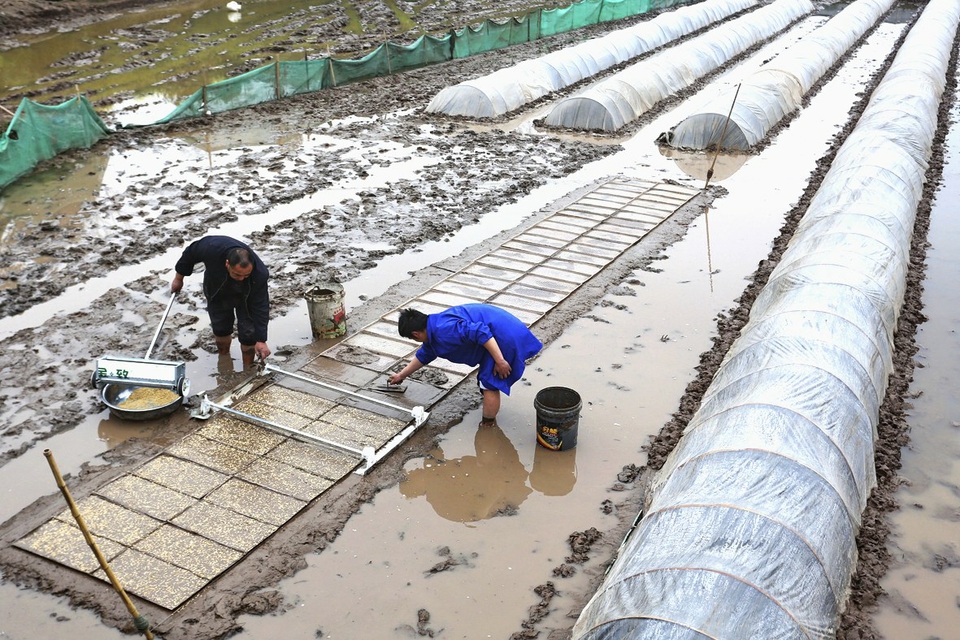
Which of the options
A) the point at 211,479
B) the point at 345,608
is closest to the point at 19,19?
the point at 211,479

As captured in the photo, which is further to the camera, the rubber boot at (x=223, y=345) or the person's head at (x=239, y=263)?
the rubber boot at (x=223, y=345)

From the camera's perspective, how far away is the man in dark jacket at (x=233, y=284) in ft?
23.4

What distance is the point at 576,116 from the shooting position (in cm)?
1716

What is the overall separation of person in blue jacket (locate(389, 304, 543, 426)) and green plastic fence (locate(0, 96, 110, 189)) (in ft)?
33.1

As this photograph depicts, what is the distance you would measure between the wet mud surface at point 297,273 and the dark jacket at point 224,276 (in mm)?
1042

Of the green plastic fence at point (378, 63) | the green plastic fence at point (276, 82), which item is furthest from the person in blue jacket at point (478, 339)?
the green plastic fence at point (378, 63)

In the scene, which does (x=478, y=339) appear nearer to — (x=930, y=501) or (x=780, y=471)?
(x=780, y=471)

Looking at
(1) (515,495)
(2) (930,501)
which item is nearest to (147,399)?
(1) (515,495)

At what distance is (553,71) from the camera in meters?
20.4

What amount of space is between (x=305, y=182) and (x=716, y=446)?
985cm

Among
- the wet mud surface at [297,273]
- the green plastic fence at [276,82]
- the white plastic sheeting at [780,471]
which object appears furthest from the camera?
the green plastic fence at [276,82]

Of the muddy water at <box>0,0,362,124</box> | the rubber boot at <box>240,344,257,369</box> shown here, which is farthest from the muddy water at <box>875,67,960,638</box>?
the muddy water at <box>0,0,362,124</box>

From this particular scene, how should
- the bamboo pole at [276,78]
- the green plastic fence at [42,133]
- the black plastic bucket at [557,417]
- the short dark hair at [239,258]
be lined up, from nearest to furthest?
1. the black plastic bucket at [557,417]
2. the short dark hair at [239,258]
3. the green plastic fence at [42,133]
4. the bamboo pole at [276,78]

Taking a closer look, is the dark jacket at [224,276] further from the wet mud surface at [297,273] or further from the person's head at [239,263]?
the wet mud surface at [297,273]
